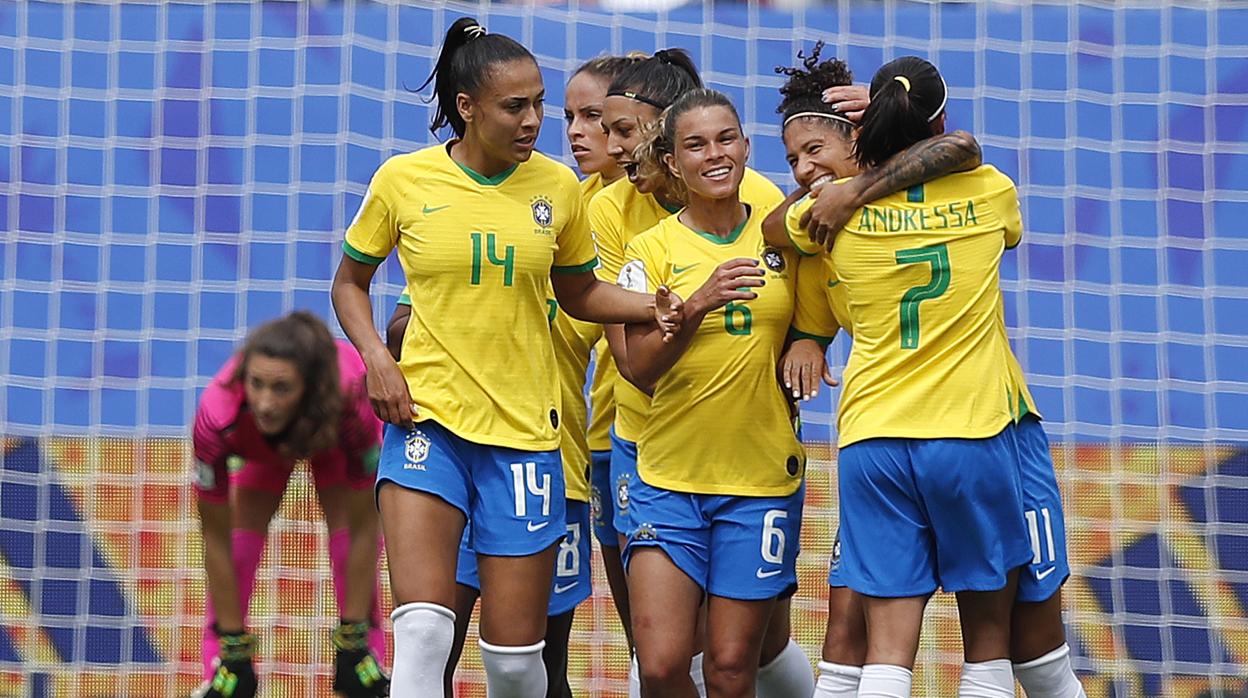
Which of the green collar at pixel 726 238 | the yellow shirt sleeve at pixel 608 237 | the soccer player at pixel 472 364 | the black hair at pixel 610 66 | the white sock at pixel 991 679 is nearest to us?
the white sock at pixel 991 679

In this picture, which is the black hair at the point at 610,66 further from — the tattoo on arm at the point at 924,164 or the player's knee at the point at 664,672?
the player's knee at the point at 664,672

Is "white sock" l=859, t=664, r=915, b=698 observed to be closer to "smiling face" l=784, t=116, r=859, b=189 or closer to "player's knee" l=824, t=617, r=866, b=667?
"player's knee" l=824, t=617, r=866, b=667

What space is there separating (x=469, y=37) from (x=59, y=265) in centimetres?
337

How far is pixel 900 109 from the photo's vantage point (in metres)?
3.92

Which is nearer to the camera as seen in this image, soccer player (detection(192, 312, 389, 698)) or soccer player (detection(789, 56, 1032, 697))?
soccer player (detection(789, 56, 1032, 697))

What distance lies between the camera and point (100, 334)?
22.9 feet

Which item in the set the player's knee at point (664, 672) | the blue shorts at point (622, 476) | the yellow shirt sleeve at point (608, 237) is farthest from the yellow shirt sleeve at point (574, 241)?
the player's knee at point (664, 672)

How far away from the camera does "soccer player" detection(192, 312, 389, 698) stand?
4906 mm

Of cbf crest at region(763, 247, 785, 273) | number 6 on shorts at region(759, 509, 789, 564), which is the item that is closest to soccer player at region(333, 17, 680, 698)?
cbf crest at region(763, 247, 785, 273)

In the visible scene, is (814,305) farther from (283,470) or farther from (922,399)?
(283,470)

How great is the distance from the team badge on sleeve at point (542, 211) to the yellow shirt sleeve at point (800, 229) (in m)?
0.61

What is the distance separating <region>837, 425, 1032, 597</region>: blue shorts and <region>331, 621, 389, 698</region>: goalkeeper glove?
1713mm

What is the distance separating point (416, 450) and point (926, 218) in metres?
1.35

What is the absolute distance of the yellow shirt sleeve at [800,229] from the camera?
411cm
